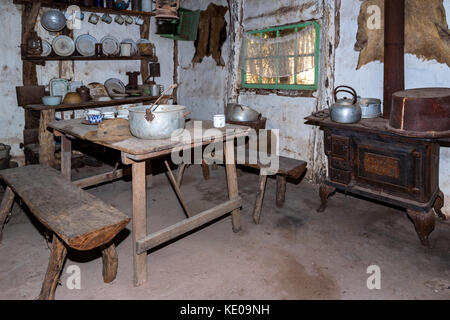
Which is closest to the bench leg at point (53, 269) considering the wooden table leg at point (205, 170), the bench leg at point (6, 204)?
the bench leg at point (6, 204)

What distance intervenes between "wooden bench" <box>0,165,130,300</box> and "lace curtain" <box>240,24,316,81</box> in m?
3.26

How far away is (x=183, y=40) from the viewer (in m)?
6.40

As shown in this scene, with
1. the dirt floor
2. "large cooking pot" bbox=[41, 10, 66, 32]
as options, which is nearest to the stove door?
the dirt floor

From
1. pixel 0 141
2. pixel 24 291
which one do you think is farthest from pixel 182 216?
pixel 0 141

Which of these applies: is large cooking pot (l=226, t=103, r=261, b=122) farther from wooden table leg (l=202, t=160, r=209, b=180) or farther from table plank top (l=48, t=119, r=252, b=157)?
table plank top (l=48, t=119, r=252, b=157)

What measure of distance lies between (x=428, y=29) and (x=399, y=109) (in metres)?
1.08

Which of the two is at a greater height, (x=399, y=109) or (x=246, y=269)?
(x=399, y=109)

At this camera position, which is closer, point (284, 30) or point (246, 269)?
point (246, 269)

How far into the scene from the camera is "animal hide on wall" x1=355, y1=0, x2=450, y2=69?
128 inches

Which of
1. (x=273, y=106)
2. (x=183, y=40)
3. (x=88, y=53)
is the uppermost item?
(x=183, y=40)

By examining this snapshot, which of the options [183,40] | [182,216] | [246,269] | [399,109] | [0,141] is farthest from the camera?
[183,40]

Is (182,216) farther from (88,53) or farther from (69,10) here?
(69,10)

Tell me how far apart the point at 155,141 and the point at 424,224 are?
233 centimetres

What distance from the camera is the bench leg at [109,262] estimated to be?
2.41 metres
